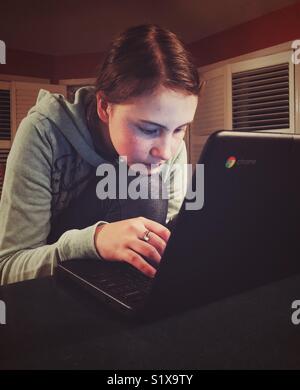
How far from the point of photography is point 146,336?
0.36 metres

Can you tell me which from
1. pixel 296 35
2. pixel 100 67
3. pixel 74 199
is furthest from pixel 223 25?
pixel 74 199

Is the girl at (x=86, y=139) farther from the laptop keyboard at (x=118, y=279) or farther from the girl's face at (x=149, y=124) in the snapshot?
the laptop keyboard at (x=118, y=279)

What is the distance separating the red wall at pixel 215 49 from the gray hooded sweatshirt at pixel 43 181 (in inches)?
27.4

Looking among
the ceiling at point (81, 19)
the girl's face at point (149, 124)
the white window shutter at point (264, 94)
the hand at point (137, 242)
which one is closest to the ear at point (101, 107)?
the girl's face at point (149, 124)

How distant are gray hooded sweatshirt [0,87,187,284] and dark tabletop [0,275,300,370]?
222 millimetres

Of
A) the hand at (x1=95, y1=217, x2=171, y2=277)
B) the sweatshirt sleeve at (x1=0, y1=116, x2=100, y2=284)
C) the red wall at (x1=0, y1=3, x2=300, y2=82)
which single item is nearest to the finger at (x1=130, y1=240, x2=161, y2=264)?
the hand at (x1=95, y1=217, x2=171, y2=277)

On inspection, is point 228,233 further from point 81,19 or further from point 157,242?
point 81,19

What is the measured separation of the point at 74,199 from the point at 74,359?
0.86 meters

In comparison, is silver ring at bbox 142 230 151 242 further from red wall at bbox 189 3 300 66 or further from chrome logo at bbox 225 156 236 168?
red wall at bbox 189 3 300 66

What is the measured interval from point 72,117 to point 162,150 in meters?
0.27

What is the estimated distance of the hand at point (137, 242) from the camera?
0.52 metres

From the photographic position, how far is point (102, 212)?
1241mm

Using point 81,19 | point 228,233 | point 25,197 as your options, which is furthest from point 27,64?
point 228,233

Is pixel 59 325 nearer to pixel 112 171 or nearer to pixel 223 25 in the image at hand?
pixel 112 171
